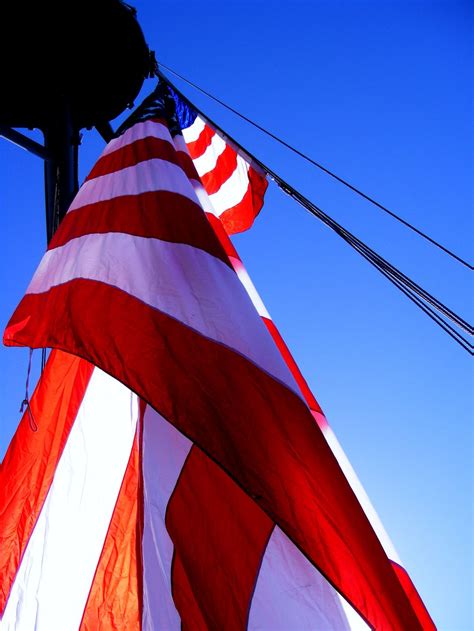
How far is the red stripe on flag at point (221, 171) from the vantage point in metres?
4.66

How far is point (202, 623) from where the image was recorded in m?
2.25

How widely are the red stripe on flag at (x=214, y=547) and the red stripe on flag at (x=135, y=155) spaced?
181 cm

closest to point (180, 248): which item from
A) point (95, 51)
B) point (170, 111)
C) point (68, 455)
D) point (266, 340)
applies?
point (266, 340)

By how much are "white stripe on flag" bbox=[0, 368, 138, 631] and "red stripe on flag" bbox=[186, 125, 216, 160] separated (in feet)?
8.41

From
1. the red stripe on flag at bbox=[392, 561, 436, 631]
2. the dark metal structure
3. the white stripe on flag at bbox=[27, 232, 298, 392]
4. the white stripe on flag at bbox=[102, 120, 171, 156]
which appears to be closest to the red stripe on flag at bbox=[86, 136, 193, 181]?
the white stripe on flag at bbox=[102, 120, 171, 156]

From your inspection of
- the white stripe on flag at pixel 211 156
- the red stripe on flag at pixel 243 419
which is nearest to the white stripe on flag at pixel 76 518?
the red stripe on flag at pixel 243 419

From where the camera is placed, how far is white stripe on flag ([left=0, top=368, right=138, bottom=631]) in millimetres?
2492

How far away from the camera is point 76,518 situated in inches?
107

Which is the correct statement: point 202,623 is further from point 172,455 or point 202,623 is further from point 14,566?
point 14,566

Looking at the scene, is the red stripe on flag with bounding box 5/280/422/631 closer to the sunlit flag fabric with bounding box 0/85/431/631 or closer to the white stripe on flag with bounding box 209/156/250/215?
the sunlit flag fabric with bounding box 0/85/431/631

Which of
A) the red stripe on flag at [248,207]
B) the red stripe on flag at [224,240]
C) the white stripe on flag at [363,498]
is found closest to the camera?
the white stripe on flag at [363,498]

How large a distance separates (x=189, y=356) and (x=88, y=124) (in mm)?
3919

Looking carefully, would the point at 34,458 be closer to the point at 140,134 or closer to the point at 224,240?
the point at 224,240

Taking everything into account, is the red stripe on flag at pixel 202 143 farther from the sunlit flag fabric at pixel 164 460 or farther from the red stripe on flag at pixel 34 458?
the red stripe on flag at pixel 34 458
